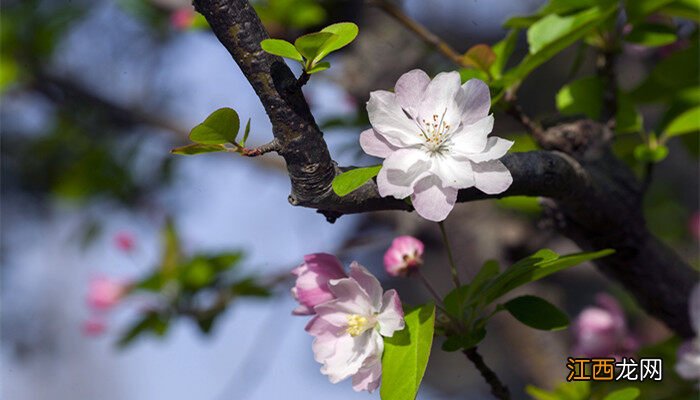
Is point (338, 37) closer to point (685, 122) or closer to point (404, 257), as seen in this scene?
point (404, 257)

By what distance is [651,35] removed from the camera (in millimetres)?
910

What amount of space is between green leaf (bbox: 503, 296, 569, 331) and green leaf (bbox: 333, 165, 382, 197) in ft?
0.66

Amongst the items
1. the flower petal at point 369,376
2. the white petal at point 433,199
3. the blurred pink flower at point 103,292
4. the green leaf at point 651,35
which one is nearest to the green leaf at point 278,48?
the white petal at point 433,199

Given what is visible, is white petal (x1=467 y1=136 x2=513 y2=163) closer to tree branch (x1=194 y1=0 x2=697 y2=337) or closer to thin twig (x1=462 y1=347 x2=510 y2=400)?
tree branch (x1=194 y1=0 x2=697 y2=337)

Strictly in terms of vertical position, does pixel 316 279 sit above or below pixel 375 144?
below

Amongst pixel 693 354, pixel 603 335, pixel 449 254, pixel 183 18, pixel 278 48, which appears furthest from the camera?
pixel 183 18

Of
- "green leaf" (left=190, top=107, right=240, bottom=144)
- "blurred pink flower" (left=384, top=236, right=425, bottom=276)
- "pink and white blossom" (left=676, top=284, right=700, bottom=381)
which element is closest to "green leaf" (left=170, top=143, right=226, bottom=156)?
"green leaf" (left=190, top=107, right=240, bottom=144)

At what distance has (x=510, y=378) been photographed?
6.09ft

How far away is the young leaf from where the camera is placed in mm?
802

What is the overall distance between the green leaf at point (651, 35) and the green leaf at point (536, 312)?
40 centimetres

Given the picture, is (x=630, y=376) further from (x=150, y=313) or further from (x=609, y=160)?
(x=150, y=313)

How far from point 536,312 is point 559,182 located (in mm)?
109

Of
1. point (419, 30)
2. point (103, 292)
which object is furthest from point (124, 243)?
point (419, 30)

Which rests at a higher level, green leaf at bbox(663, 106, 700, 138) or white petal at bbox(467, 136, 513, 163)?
white petal at bbox(467, 136, 513, 163)
